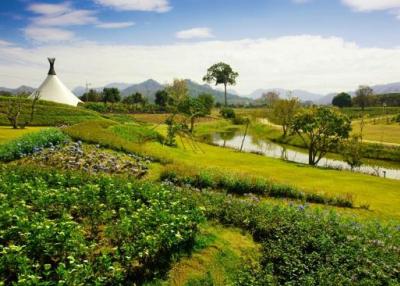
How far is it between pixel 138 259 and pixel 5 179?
6.65 m

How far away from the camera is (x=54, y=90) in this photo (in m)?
73.9

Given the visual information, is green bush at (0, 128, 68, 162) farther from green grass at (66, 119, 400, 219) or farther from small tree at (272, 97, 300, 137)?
small tree at (272, 97, 300, 137)

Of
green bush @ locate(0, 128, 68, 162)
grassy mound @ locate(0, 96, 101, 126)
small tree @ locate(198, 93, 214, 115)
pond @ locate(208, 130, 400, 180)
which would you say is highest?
small tree @ locate(198, 93, 214, 115)

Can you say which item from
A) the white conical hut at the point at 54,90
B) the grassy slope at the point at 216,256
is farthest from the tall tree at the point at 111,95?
the grassy slope at the point at 216,256

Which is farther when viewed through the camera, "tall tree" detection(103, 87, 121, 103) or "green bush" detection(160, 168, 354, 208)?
"tall tree" detection(103, 87, 121, 103)

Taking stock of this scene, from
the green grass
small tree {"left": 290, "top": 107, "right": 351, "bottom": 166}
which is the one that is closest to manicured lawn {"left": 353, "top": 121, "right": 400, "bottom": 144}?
small tree {"left": 290, "top": 107, "right": 351, "bottom": 166}

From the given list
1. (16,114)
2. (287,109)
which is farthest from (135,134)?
(287,109)

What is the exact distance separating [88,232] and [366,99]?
140m

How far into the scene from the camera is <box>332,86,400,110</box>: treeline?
5349 inches

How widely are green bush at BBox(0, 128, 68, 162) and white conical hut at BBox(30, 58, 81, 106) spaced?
48.9 m

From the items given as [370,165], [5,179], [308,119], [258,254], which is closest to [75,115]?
[308,119]

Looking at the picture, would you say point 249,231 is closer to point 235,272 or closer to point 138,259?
point 235,272

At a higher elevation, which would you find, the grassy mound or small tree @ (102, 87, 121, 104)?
small tree @ (102, 87, 121, 104)

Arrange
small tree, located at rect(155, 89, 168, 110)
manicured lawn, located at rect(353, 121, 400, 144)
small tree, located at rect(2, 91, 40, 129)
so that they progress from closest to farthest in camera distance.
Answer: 1. small tree, located at rect(2, 91, 40, 129)
2. manicured lawn, located at rect(353, 121, 400, 144)
3. small tree, located at rect(155, 89, 168, 110)
